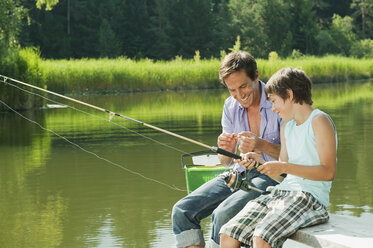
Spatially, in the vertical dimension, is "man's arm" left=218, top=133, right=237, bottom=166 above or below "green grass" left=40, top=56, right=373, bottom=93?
below

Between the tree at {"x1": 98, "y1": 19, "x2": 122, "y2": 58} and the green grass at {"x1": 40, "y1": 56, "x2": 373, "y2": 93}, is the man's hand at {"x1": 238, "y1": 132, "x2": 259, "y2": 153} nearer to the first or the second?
the green grass at {"x1": 40, "y1": 56, "x2": 373, "y2": 93}

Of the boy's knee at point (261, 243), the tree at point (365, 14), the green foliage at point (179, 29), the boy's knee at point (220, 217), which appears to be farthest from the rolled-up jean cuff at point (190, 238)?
the tree at point (365, 14)

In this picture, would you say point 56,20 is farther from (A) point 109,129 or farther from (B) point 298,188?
(B) point 298,188

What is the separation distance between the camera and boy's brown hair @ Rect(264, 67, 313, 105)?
3449 mm

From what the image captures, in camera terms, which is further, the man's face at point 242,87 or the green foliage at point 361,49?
the green foliage at point 361,49

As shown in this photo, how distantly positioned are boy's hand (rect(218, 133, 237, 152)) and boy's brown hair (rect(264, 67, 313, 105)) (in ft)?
1.70

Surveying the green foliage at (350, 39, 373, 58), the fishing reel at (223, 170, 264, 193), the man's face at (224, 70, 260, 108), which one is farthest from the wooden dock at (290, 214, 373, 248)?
the green foliage at (350, 39, 373, 58)

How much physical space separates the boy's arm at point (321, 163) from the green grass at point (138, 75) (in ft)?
65.5

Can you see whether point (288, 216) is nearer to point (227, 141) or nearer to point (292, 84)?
point (292, 84)

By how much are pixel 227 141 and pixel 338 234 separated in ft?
3.15

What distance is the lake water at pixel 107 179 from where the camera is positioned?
5273 millimetres

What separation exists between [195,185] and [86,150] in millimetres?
4937

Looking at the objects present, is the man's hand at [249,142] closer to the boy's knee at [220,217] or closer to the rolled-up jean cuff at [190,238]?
the boy's knee at [220,217]

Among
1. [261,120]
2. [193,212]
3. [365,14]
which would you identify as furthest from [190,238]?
[365,14]
